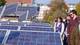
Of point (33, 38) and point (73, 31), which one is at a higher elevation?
point (33, 38)

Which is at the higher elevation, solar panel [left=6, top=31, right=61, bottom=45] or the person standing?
solar panel [left=6, top=31, right=61, bottom=45]

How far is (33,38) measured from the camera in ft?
25.9

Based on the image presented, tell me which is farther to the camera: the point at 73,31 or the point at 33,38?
the point at 73,31

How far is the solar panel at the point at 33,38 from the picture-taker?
24.7 ft

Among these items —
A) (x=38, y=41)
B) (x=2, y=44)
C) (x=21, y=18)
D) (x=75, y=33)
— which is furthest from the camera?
(x=21, y=18)

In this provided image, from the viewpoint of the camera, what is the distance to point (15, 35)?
8000 mm

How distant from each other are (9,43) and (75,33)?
11.3 ft

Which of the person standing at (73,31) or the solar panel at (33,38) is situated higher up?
the solar panel at (33,38)

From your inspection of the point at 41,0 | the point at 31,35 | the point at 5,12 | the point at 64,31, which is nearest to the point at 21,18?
the point at 5,12

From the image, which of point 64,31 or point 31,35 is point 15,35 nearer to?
point 31,35

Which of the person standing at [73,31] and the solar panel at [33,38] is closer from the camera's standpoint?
the solar panel at [33,38]

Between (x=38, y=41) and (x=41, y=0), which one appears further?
(x=41, y=0)

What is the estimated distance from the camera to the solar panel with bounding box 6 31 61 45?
24.7 feet

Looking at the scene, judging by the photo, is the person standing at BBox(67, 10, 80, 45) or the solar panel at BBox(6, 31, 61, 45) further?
the person standing at BBox(67, 10, 80, 45)
